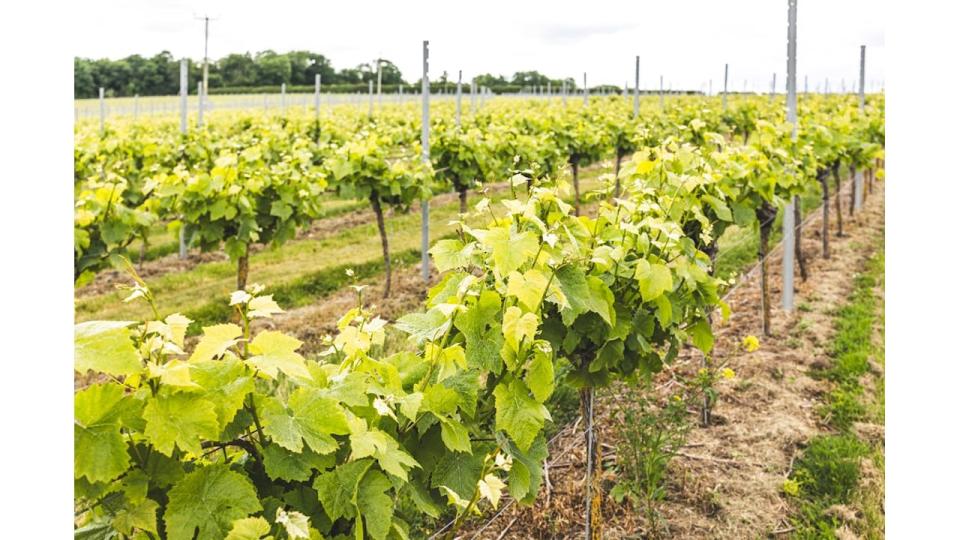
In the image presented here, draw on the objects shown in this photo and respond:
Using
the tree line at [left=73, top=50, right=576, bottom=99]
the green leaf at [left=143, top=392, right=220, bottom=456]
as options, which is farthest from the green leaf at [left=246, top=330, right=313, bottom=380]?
the tree line at [left=73, top=50, right=576, bottom=99]

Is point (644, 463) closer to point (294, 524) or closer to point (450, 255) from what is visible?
point (450, 255)

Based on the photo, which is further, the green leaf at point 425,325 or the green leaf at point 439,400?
the green leaf at point 425,325

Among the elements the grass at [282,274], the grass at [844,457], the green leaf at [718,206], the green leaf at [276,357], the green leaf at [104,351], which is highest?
the green leaf at [718,206]

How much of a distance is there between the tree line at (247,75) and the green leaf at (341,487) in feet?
154

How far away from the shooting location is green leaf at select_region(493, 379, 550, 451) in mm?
2045

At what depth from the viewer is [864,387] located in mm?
5883

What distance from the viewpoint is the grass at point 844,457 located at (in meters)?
4.15

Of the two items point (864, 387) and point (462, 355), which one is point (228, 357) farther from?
point (864, 387)

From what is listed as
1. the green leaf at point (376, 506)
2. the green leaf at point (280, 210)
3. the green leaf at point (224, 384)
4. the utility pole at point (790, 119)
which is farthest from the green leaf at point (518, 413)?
the utility pole at point (790, 119)

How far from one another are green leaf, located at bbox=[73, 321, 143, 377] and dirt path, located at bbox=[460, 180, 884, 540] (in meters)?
1.89

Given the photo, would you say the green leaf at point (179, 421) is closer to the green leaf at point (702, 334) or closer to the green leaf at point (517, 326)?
the green leaf at point (517, 326)

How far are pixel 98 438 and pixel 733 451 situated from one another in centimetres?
422
